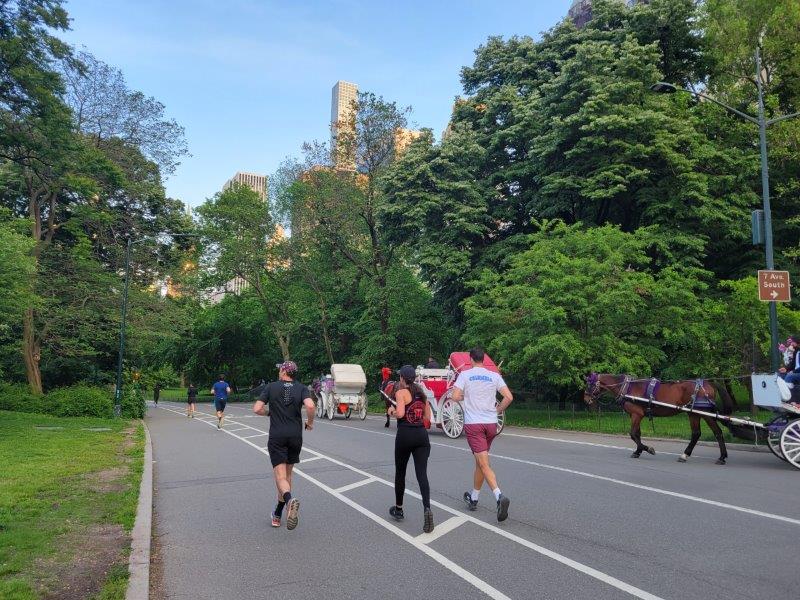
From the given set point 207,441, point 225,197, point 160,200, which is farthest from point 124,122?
point 207,441

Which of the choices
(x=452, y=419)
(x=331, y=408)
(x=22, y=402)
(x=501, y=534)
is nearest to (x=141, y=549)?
(x=501, y=534)

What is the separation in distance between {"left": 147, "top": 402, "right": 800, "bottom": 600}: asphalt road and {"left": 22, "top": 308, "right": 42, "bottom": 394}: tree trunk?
2170 cm

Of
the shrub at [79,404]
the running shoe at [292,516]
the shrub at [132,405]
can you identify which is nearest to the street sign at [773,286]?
the running shoe at [292,516]

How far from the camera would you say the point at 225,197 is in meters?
53.7

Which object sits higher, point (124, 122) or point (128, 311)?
point (124, 122)

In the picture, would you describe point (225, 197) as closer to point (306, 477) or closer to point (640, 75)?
point (640, 75)

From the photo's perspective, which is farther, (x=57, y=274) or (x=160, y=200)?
(x=160, y=200)

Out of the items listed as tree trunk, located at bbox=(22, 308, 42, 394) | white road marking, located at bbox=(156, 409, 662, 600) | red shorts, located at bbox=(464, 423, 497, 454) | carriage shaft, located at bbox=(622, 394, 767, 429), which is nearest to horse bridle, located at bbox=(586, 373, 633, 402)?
carriage shaft, located at bbox=(622, 394, 767, 429)

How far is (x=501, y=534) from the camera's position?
6.83m

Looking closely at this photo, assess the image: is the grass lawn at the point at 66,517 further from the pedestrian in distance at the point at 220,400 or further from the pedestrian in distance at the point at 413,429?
the pedestrian in distance at the point at 220,400

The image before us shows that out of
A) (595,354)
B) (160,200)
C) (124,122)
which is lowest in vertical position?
(595,354)

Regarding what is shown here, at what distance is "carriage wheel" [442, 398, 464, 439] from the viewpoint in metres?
18.2

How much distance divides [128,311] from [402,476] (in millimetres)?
29967

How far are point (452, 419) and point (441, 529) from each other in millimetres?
11439
